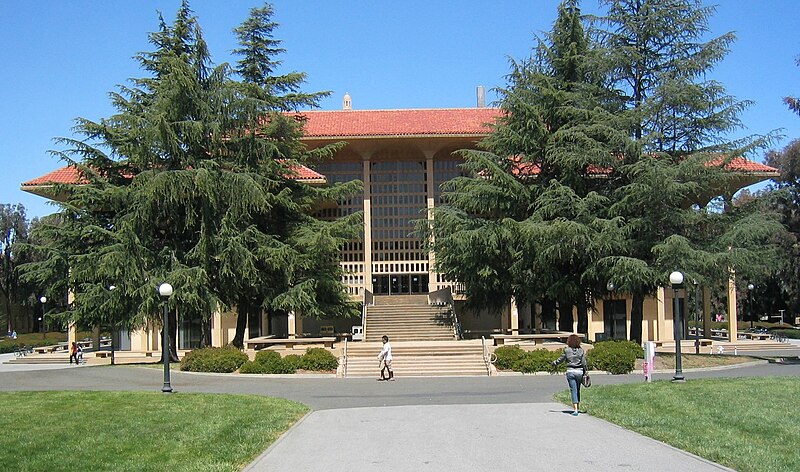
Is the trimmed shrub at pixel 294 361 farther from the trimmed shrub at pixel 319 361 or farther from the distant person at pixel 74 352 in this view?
the distant person at pixel 74 352

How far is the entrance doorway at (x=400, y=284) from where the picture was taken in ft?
144

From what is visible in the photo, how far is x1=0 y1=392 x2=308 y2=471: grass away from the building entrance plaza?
77.7ft

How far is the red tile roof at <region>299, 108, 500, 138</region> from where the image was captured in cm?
4053

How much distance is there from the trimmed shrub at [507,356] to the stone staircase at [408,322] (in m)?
8.36

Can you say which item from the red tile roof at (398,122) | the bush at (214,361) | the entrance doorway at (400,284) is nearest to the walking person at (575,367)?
the bush at (214,361)

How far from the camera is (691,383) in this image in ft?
63.3

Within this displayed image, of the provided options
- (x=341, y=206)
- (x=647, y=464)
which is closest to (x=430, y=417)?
(x=647, y=464)

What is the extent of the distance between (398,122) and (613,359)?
72.2ft

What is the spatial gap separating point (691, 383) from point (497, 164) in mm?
14510

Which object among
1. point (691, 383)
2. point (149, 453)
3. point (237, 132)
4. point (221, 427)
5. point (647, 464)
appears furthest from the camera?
point (237, 132)

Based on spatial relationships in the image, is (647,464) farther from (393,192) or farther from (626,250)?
(393,192)

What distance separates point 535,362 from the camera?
82.5 ft

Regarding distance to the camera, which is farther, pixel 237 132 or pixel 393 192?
pixel 393 192

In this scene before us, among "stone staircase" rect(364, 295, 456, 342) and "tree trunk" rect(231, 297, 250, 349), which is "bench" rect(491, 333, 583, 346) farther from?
"tree trunk" rect(231, 297, 250, 349)
